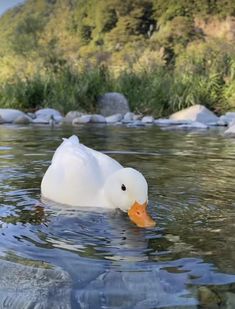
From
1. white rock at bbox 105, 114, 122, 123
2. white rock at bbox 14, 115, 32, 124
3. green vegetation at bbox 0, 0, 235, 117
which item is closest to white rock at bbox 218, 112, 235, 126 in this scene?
green vegetation at bbox 0, 0, 235, 117

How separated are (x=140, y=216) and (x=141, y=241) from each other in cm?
27

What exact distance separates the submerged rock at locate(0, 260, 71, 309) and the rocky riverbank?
29.2 ft

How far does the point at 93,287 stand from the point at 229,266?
60cm

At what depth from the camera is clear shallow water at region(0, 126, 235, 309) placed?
1998 millimetres

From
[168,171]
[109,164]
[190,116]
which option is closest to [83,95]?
[190,116]

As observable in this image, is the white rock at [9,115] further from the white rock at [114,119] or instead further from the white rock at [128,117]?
the white rock at [128,117]

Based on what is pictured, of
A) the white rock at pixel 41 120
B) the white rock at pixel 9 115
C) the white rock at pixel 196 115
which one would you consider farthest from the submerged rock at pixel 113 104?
the white rock at pixel 9 115

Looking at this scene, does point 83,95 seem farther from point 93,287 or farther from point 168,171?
point 93,287

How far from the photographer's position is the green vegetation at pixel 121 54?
47.4ft

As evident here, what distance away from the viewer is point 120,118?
12.8 m

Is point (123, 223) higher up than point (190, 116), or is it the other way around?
point (123, 223)

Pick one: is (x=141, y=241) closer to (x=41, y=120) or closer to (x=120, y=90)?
(x=41, y=120)

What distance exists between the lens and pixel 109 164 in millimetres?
3611

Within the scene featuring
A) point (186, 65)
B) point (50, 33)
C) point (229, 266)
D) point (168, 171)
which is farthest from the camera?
point (50, 33)
